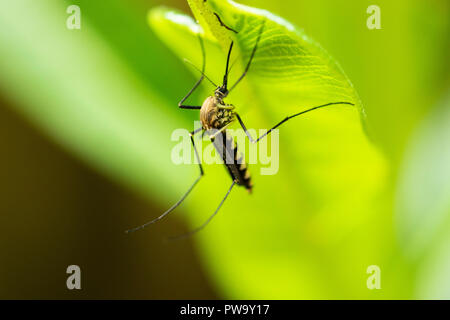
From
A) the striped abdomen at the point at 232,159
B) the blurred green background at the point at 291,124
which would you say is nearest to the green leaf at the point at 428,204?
the blurred green background at the point at 291,124

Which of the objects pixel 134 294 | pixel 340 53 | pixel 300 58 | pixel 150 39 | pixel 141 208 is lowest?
pixel 134 294

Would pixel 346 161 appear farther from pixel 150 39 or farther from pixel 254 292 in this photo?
pixel 150 39

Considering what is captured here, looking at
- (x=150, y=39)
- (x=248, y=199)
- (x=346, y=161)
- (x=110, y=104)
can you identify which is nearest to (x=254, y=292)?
(x=248, y=199)

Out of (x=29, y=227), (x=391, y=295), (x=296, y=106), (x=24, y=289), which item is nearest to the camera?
(x=296, y=106)

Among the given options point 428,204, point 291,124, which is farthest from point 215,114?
point 428,204

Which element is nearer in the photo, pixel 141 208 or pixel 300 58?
pixel 300 58

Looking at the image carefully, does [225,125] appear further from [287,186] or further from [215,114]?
[287,186]
